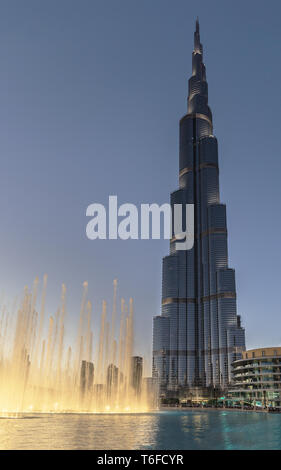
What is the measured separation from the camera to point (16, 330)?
41375mm

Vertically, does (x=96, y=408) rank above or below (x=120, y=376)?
below

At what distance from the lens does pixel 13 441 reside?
20.2 m

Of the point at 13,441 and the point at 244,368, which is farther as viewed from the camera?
the point at 244,368

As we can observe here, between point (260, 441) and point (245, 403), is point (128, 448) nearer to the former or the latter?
point (260, 441)

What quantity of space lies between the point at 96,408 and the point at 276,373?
7851cm
